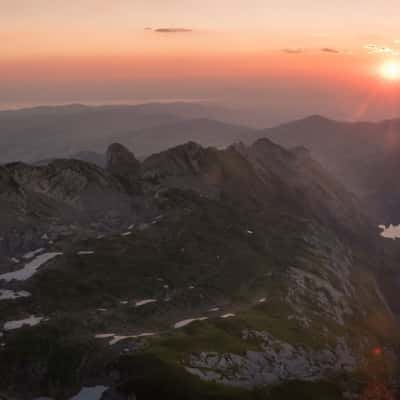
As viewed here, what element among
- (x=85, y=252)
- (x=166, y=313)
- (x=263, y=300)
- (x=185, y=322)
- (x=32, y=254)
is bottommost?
(x=263, y=300)

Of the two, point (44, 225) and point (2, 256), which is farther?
point (44, 225)

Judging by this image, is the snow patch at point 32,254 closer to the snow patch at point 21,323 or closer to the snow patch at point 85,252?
the snow patch at point 85,252

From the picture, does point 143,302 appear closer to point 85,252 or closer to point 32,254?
point 85,252

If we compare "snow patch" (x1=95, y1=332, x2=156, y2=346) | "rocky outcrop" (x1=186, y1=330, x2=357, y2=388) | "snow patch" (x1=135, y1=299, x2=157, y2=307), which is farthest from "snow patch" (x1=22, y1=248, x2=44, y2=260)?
"rocky outcrop" (x1=186, y1=330, x2=357, y2=388)

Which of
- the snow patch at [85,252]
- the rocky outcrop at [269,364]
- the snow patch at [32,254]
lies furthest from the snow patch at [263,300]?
the snow patch at [32,254]

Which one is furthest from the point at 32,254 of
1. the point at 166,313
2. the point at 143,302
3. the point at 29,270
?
the point at 166,313

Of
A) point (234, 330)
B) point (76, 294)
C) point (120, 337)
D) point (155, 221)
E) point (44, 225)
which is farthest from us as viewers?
point (155, 221)

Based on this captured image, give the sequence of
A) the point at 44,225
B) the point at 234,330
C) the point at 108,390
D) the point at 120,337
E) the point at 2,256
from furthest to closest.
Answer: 1. the point at 44,225
2. the point at 2,256
3. the point at 234,330
4. the point at 120,337
5. the point at 108,390

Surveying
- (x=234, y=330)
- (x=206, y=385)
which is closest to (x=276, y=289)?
(x=234, y=330)

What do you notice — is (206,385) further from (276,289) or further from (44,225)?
(44,225)
